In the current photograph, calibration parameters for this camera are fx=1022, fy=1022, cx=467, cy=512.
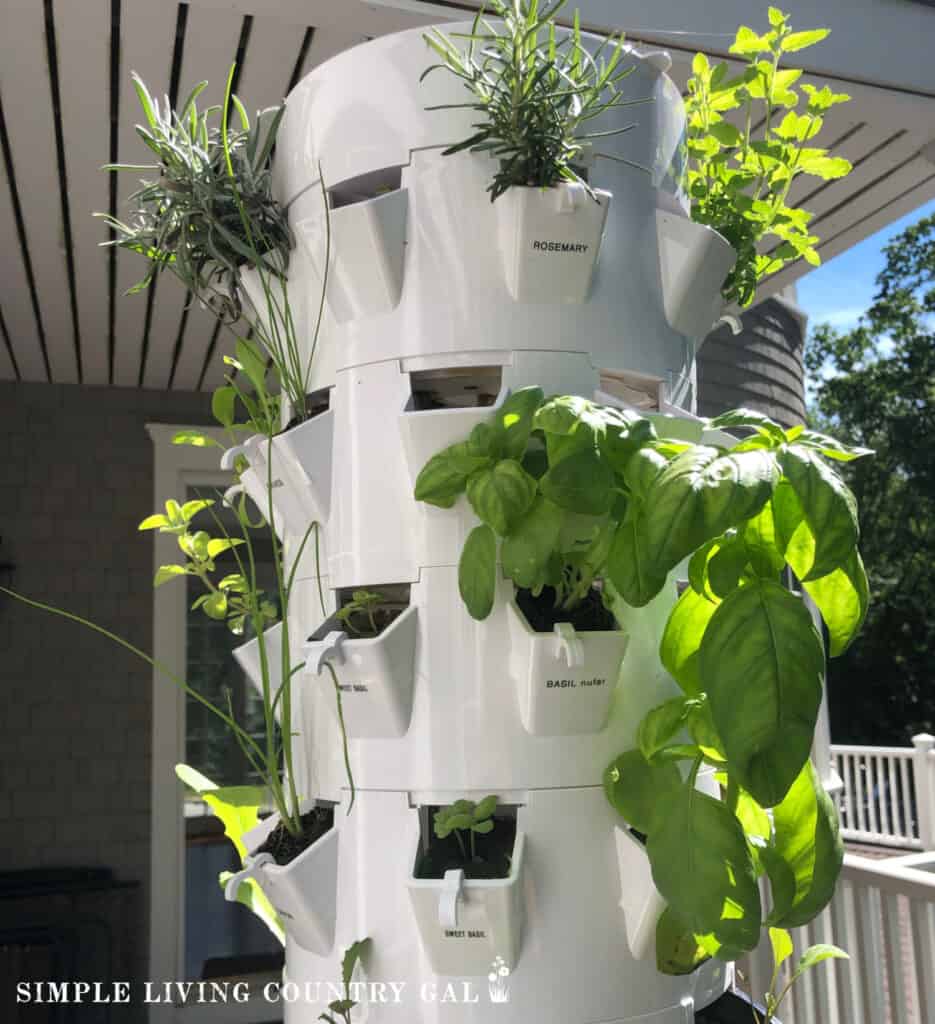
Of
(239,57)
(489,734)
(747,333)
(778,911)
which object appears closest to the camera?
(778,911)

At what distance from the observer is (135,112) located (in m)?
2.30

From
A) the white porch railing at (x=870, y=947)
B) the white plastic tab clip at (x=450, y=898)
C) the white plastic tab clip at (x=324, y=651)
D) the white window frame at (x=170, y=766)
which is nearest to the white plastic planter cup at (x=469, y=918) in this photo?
the white plastic tab clip at (x=450, y=898)

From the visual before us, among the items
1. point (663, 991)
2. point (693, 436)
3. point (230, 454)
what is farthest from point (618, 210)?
point (663, 991)

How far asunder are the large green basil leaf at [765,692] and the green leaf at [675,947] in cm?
27

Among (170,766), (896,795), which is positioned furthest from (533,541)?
(896,795)

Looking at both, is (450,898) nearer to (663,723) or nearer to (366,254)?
(663,723)

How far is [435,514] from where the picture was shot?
1.12 meters

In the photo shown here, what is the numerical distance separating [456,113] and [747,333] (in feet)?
14.9

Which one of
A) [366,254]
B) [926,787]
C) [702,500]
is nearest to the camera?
[702,500]

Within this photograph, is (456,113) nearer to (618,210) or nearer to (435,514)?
(618,210)

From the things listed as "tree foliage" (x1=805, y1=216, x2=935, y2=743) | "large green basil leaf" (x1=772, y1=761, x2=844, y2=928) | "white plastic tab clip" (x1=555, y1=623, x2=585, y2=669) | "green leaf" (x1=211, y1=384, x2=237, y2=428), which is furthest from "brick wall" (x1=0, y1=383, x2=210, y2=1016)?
"tree foliage" (x1=805, y1=216, x2=935, y2=743)

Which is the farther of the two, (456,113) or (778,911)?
(456,113)

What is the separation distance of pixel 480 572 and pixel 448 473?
108 millimetres

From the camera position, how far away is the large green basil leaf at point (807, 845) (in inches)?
38.1
